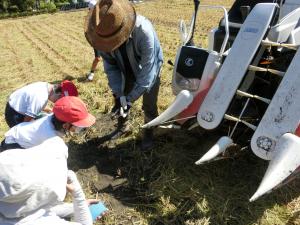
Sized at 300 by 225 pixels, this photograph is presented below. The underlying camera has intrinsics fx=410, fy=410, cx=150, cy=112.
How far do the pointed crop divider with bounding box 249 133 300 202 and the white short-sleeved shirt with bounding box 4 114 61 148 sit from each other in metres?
1.70

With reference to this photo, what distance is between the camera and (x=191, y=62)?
4012 mm

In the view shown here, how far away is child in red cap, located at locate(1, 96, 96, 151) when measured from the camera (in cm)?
327

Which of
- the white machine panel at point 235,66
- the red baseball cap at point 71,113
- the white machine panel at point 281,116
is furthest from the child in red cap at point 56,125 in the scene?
the white machine panel at point 281,116

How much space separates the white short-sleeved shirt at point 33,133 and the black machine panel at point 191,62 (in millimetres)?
1389

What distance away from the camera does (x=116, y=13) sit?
391 centimetres

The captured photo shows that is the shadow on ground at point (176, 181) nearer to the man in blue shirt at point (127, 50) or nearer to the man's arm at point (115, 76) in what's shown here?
the man in blue shirt at point (127, 50)

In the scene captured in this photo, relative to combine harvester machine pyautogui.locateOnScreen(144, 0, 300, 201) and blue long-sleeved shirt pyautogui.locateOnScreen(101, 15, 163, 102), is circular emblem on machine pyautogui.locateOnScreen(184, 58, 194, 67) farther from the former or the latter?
blue long-sleeved shirt pyautogui.locateOnScreen(101, 15, 163, 102)

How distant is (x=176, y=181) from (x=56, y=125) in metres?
1.32

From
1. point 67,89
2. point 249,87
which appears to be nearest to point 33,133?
point 67,89

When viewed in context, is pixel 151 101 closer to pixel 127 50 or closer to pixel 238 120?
pixel 127 50

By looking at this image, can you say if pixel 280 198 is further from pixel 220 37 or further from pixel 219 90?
pixel 220 37

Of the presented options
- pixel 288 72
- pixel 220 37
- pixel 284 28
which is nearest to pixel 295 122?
pixel 288 72

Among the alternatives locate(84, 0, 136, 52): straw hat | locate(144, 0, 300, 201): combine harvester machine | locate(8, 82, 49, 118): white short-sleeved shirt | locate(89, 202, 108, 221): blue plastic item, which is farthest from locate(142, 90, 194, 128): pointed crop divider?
locate(8, 82, 49, 118): white short-sleeved shirt

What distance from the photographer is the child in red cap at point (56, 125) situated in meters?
3.27
